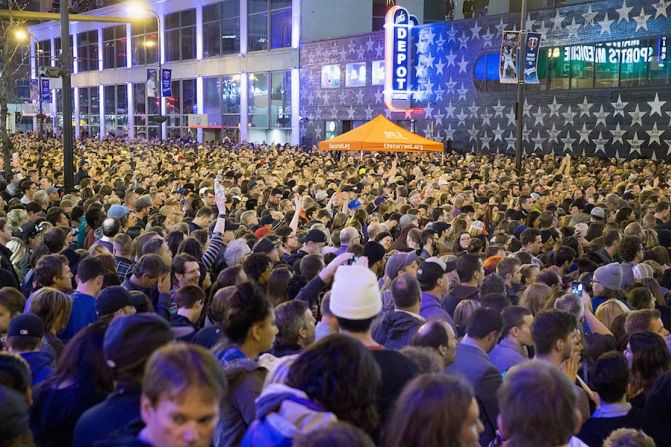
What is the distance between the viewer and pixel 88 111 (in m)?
70.8

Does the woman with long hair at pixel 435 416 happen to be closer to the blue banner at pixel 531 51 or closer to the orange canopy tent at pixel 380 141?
the orange canopy tent at pixel 380 141

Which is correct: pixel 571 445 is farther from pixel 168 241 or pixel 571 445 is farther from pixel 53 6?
pixel 53 6

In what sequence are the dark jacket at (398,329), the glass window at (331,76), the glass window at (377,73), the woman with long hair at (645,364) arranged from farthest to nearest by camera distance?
the glass window at (331,76) < the glass window at (377,73) < the dark jacket at (398,329) < the woman with long hair at (645,364)

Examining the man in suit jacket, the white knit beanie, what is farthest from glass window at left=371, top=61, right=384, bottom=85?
the white knit beanie

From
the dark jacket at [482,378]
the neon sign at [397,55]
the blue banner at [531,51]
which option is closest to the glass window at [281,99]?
the neon sign at [397,55]

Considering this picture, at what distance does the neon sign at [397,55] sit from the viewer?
36250mm

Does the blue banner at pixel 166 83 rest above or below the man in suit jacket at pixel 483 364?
above

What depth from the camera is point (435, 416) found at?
9.89 ft

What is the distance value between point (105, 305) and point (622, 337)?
13.0 feet

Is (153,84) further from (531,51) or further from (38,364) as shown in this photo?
(38,364)

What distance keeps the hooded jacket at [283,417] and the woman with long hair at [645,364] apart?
2.77 metres

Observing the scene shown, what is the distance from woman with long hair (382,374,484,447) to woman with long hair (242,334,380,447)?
266mm

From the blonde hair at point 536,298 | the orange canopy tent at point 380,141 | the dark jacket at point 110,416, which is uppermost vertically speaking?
the orange canopy tent at point 380,141

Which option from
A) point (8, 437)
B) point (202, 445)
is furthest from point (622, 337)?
point (8, 437)
